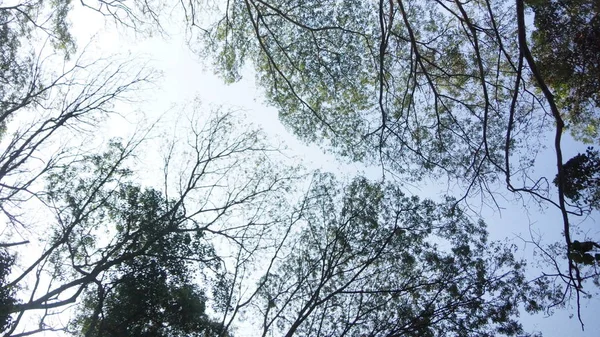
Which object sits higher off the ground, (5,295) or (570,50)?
(570,50)

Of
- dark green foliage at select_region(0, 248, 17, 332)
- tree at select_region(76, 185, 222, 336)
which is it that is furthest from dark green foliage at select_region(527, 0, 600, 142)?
dark green foliage at select_region(0, 248, 17, 332)

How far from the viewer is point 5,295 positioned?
7723mm

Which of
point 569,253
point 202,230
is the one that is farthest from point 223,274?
point 569,253

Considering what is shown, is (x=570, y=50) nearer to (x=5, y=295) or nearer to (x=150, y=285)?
(x=150, y=285)

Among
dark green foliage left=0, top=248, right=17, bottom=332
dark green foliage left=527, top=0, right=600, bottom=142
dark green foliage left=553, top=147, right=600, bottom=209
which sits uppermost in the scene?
dark green foliage left=527, top=0, right=600, bottom=142

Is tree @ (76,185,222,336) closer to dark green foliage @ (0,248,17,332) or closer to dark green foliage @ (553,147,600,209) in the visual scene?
dark green foliage @ (0,248,17,332)

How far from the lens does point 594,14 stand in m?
7.89

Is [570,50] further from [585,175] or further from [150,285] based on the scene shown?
[150,285]

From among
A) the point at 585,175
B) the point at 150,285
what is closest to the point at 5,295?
the point at 150,285

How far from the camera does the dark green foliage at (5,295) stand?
24.9 feet

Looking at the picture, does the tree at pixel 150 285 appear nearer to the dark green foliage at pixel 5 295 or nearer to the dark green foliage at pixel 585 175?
the dark green foliage at pixel 5 295

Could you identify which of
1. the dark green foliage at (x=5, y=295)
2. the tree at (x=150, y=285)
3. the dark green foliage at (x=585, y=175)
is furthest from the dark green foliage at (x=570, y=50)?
the dark green foliage at (x=5, y=295)

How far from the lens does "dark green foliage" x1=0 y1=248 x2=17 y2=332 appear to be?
758 centimetres

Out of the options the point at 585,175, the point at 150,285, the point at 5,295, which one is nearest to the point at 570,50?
the point at 585,175
